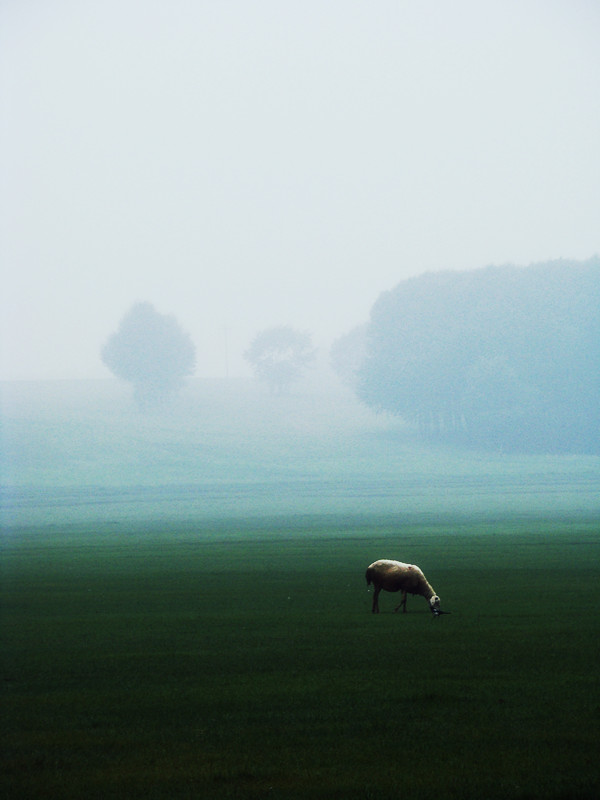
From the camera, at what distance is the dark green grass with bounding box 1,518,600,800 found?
12.0 metres

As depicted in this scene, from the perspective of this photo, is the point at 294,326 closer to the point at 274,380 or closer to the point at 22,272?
the point at 274,380

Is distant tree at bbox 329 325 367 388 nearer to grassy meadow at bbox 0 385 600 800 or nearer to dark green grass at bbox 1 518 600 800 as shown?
grassy meadow at bbox 0 385 600 800

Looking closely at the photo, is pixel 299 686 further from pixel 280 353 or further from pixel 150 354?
pixel 280 353

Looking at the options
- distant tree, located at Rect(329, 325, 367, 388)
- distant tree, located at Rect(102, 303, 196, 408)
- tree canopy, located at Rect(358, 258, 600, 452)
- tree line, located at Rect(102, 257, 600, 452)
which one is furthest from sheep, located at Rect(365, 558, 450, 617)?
distant tree, located at Rect(329, 325, 367, 388)

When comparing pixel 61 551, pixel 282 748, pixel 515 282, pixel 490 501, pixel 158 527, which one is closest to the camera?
pixel 282 748

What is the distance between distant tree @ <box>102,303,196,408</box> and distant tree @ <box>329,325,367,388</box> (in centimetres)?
2209

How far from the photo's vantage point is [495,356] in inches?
4518

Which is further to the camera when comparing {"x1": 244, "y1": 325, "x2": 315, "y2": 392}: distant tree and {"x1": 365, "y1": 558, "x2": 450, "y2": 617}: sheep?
{"x1": 244, "y1": 325, "x2": 315, "y2": 392}: distant tree

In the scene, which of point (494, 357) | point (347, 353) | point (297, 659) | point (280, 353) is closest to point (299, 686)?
point (297, 659)

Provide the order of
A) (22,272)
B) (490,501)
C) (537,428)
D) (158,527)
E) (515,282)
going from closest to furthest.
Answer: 1. (158,527)
2. (490,501)
3. (537,428)
4. (515,282)
5. (22,272)

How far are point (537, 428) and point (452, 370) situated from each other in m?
10.8

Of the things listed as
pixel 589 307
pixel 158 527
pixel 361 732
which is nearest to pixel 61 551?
pixel 158 527

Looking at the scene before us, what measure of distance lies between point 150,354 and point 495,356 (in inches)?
1726

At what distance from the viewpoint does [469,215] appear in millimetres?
139250
